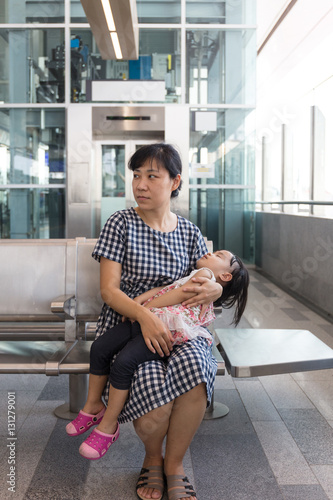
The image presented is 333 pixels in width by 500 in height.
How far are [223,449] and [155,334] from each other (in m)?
0.74

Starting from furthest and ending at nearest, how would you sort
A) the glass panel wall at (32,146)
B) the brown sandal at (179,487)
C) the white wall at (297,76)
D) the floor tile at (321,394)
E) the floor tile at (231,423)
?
the white wall at (297,76) < the glass panel wall at (32,146) < the floor tile at (321,394) < the floor tile at (231,423) < the brown sandal at (179,487)

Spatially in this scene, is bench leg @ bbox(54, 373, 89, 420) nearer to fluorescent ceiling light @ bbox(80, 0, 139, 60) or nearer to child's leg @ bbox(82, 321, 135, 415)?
child's leg @ bbox(82, 321, 135, 415)

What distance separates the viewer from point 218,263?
7.69 ft

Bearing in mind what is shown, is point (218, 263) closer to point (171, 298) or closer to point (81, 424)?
point (171, 298)

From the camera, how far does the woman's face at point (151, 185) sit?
226 cm

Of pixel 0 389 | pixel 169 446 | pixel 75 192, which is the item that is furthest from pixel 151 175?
pixel 75 192

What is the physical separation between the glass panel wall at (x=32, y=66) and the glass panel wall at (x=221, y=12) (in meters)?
2.03

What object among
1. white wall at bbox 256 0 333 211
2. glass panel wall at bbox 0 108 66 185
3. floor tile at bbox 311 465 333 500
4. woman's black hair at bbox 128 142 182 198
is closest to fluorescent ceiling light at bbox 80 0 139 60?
woman's black hair at bbox 128 142 182 198

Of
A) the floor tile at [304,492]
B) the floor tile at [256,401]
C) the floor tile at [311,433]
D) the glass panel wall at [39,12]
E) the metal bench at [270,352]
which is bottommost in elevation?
the floor tile at [304,492]

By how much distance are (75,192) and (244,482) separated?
6585mm

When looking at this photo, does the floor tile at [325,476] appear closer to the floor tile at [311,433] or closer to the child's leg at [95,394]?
the floor tile at [311,433]

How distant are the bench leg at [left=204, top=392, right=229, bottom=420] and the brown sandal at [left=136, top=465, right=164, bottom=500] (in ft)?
2.46

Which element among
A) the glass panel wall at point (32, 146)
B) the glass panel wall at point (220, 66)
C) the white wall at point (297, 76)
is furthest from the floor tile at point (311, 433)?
the glass panel wall at point (220, 66)

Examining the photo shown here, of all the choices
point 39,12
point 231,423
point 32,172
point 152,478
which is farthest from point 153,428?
point 39,12
